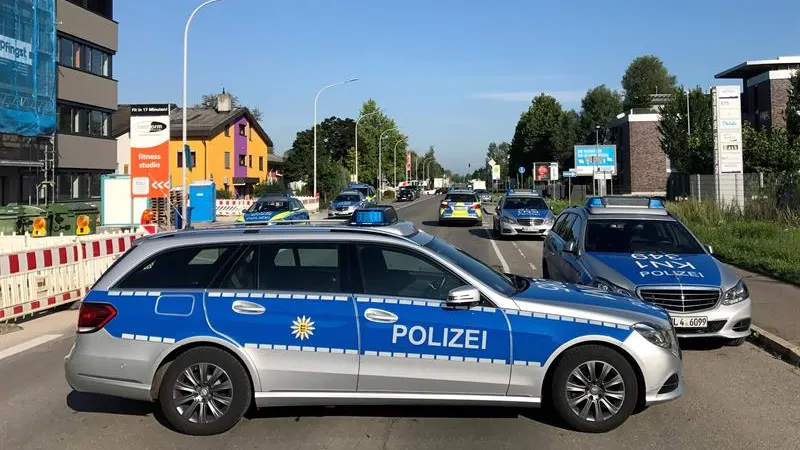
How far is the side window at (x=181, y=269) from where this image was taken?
5199 millimetres

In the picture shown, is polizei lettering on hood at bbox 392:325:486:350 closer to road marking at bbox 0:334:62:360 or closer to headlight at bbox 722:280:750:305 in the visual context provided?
headlight at bbox 722:280:750:305

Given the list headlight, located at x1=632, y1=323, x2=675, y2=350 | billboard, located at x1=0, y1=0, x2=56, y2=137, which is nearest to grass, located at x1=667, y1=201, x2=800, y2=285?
headlight, located at x1=632, y1=323, x2=675, y2=350

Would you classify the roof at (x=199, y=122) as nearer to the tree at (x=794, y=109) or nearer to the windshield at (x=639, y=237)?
the tree at (x=794, y=109)

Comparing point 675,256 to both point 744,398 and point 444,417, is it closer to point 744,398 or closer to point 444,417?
point 744,398

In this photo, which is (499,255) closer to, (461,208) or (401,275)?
(461,208)

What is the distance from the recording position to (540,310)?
4984mm

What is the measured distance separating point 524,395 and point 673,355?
1.16 m

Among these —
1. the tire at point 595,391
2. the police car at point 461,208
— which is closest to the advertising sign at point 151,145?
the police car at point 461,208

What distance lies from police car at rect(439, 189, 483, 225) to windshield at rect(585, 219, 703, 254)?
1969 cm

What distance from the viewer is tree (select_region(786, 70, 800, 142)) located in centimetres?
3331

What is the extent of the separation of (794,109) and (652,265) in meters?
31.7

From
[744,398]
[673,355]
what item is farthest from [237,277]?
[744,398]

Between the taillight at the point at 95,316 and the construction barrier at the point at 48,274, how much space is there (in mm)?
4915

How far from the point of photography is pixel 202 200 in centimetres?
3266
